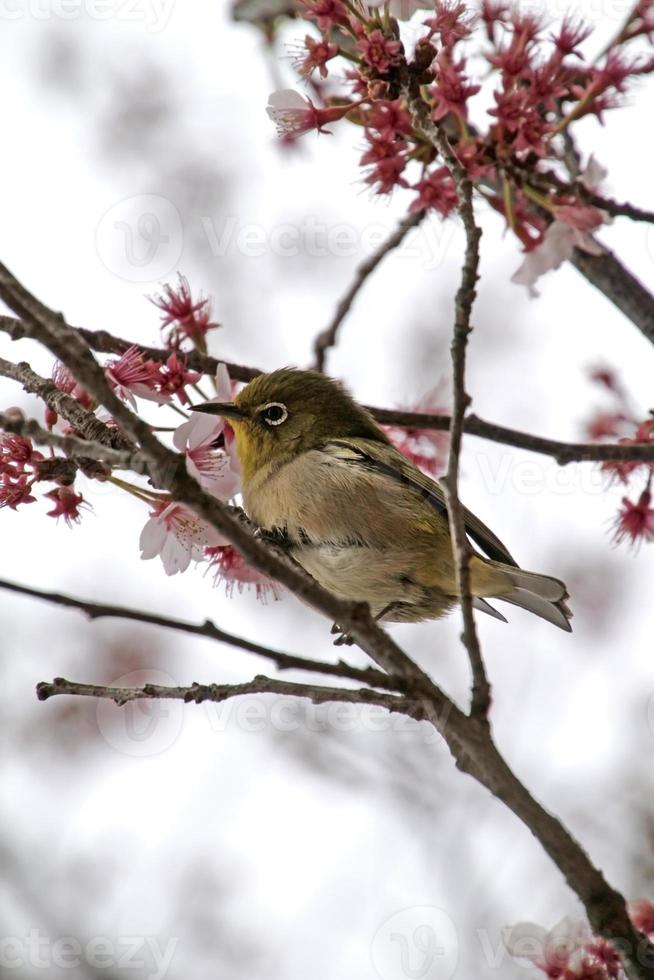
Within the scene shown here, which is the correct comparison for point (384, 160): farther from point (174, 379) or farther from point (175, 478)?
point (175, 478)

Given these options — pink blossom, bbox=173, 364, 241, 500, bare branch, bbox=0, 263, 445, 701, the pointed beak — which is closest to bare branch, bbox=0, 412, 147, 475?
bare branch, bbox=0, 263, 445, 701

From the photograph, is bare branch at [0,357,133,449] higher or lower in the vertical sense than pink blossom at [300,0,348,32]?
lower

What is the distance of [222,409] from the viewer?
4289mm

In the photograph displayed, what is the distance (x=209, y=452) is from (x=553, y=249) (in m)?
1.53

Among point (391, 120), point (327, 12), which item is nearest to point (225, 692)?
point (391, 120)

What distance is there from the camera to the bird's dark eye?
5035mm

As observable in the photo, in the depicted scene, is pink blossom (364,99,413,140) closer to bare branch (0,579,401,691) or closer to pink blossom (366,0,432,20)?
pink blossom (366,0,432,20)

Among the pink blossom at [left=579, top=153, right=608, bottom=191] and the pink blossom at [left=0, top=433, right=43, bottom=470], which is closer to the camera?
the pink blossom at [left=0, top=433, right=43, bottom=470]

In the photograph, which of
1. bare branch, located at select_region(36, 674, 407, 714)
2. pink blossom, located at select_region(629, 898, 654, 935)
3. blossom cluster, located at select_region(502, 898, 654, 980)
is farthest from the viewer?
pink blossom, located at select_region(629, 898, 654, 935)

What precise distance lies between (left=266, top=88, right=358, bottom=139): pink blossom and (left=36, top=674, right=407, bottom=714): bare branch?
7.80 ft

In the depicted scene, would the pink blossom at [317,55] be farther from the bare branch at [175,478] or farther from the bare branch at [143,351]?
the bare branch at [175,478]

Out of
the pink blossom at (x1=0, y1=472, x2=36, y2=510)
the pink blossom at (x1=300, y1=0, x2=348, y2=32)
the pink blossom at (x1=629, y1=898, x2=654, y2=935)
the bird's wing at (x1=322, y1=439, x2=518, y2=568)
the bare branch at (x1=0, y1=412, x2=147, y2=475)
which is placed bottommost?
the bare branch at (x1=0, y1=412, x2=147, y2=475)

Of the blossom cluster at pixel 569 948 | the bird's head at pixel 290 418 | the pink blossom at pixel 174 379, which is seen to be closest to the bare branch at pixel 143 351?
the pink blossom at pixel 174 379

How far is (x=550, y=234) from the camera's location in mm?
3803
